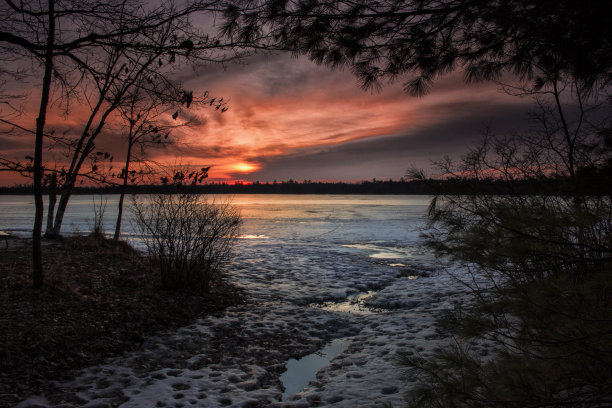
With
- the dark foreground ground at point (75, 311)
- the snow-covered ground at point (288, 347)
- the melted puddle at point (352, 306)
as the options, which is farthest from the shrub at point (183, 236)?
the melted puddle at point (352, 306)

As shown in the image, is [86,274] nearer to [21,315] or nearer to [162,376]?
[21,315]

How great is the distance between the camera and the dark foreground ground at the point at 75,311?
4.04 m

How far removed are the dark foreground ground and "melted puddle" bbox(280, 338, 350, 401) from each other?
216cm

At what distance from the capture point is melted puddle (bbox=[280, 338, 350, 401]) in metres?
4.17

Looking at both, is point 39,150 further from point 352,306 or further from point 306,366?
point 352,306

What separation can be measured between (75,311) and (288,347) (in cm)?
315

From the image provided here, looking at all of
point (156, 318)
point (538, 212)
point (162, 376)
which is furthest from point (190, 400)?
point (538, 212)

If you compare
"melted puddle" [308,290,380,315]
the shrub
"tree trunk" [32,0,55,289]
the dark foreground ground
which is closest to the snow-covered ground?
"melted puddle" [308,290,380,315]

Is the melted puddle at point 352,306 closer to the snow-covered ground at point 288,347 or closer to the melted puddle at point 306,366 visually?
the snow-covered ground at point 288,347

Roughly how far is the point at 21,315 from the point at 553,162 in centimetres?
855

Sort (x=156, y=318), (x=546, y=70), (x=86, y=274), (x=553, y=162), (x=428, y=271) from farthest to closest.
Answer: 1. (x=428, y=271)
2. (x=86, y=274)
3. (x=553, y=162)
4. (x=156, y=318)
5. (x=546, y=70)

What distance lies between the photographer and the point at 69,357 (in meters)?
4.32

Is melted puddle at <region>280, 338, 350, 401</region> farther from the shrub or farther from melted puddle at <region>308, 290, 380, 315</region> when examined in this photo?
the shrub

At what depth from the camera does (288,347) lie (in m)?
5.26
